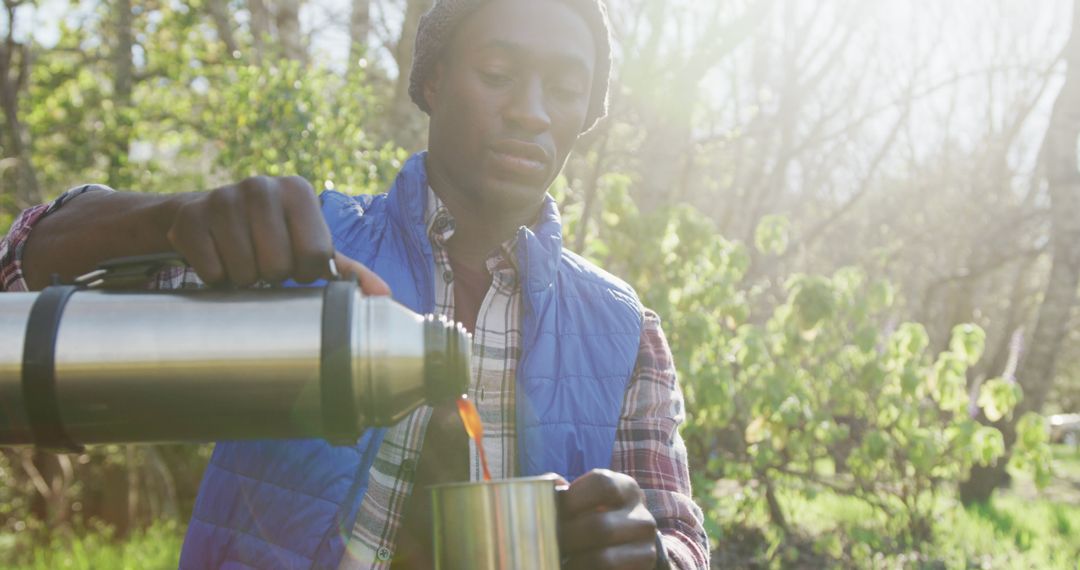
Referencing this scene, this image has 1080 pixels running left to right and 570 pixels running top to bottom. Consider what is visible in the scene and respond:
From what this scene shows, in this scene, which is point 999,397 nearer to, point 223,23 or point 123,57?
point 223,23

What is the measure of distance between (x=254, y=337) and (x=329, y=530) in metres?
0.60

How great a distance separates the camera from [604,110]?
236cm

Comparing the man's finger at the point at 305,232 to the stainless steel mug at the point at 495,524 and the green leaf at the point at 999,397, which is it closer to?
the stainless steel mug at the point at 495,524

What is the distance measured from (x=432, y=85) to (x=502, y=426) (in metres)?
0.85

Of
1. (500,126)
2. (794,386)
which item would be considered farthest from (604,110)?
(794,386)

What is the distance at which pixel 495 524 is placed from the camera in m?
1.26

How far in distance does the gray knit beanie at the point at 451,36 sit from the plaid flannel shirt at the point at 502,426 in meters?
0.33

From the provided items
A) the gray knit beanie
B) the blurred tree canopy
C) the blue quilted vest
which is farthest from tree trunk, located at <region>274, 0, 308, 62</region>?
the blue quilted vest

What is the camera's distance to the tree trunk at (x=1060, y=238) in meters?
7.37

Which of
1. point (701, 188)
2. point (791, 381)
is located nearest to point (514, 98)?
point (791, 381)

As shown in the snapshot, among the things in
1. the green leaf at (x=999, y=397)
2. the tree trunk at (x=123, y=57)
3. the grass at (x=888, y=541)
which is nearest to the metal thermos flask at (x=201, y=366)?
the grass at (x=888, y=541)

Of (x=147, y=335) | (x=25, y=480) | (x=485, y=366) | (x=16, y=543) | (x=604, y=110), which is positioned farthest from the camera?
(x=25, y=480)

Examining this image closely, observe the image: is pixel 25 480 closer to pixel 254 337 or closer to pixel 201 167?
pixel 201 167

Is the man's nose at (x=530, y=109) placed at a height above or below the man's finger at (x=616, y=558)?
above
